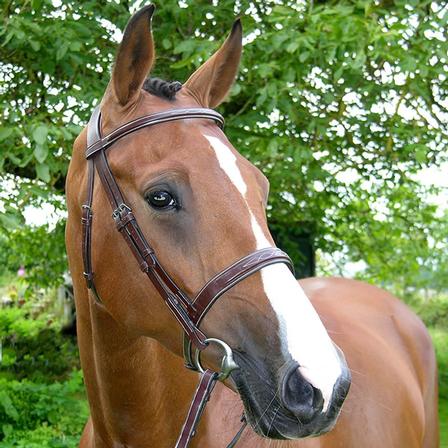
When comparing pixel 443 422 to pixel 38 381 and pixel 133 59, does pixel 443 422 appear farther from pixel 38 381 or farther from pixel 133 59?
pixel 133 59

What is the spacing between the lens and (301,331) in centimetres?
155

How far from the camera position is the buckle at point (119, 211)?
1.84 metres

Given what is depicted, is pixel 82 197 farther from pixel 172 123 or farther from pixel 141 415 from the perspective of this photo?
pixel 141 415

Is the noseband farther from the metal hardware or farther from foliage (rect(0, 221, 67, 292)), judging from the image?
foliage (rect(0, 221, 67, 292))

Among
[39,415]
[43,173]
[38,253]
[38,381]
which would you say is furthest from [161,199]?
[38,381]

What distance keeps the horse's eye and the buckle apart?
75mm

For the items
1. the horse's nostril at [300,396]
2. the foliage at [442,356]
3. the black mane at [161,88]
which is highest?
the black mane at [161,88]

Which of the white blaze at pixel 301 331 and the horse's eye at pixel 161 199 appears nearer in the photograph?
the white blaze at pixel 301 331

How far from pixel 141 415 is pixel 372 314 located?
6.25 ft

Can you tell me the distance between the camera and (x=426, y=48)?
396 cm

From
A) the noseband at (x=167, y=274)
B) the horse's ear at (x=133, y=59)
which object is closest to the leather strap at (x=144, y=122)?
the noseband at (x=167, y=274)

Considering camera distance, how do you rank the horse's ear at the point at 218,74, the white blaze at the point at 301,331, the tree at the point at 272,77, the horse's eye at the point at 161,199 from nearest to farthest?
the white blaze at the point at 301,331 → the horse's eye at the point at 161,199 → the horse's ear at the point at 218,74 → the tree at the point at 272,77

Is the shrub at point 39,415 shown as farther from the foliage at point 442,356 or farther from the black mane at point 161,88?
the foliage at point 442,356

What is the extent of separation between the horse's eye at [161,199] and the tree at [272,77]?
1.49 meters
